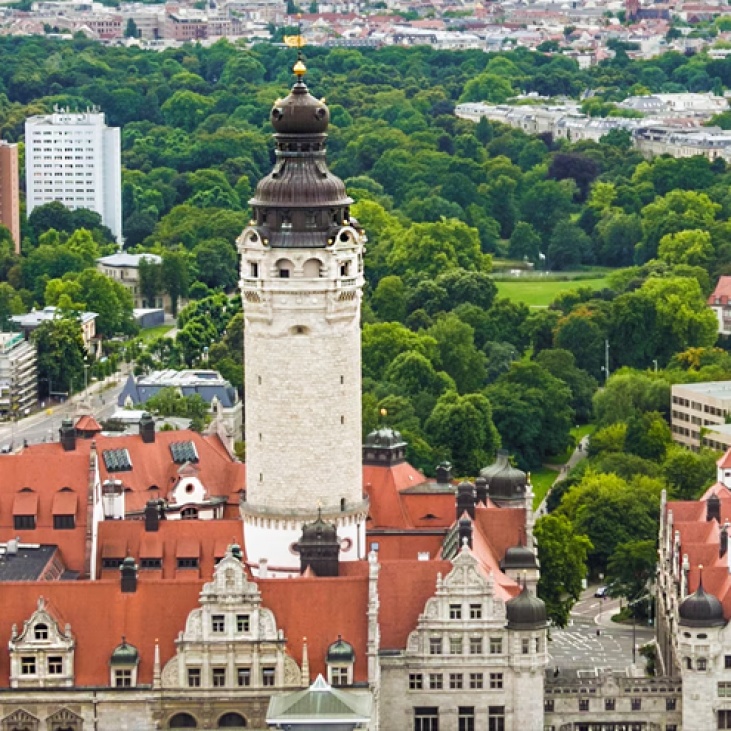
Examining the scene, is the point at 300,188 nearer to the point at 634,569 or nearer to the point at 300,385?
→ the point at 300,385

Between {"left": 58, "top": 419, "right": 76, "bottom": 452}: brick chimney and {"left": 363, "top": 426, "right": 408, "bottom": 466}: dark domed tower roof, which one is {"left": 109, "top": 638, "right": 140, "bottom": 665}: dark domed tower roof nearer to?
{"left": 58, "top": 419, "right": 76, "bottom": 452}: brick chimney

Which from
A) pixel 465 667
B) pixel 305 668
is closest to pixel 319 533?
pixel 305 668

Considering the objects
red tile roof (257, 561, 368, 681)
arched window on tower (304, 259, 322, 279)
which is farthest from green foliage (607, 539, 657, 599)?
red tile roof (257, 561, 368, 681)

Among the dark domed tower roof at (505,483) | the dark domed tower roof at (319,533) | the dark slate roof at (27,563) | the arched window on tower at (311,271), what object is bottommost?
the dark slate roof at (27,563)

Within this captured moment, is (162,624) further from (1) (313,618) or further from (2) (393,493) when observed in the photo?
(2) (393,493)

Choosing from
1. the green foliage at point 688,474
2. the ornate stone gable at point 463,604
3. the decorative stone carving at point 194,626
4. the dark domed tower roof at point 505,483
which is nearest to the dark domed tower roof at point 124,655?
the decorative stone carving at point 194,626

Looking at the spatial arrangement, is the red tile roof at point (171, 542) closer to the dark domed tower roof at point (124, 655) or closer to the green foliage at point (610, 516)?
the dark domed tower roof at point (124, 655)

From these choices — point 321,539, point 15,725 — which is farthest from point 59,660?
point 321,539
